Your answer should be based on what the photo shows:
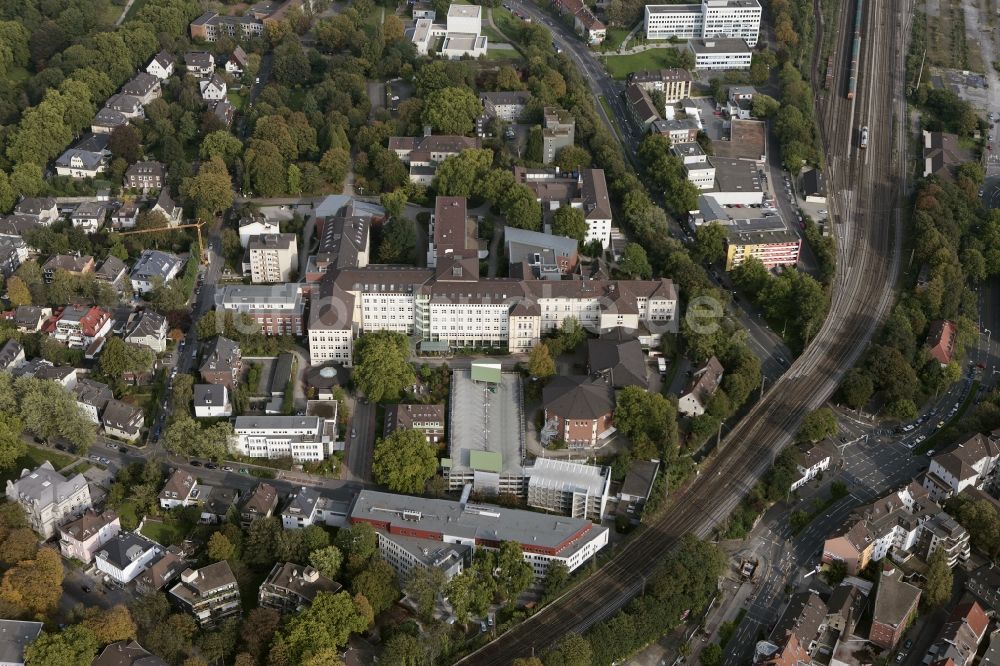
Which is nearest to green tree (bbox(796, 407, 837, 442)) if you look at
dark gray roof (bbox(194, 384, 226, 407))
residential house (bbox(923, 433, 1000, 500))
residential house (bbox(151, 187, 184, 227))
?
residential house (bbox(923, 433, 1000, 500))

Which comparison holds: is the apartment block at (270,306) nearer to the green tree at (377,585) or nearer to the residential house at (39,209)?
the residential house at (39,209)

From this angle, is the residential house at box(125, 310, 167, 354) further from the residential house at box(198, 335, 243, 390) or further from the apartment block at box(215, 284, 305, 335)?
the apartment block at box(215, 284, 305, 335)

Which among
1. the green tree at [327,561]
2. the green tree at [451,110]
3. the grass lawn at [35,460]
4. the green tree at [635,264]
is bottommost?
the grass lawn at [35,460]

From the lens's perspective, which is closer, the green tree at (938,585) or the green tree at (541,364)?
the green tree at (938,585)

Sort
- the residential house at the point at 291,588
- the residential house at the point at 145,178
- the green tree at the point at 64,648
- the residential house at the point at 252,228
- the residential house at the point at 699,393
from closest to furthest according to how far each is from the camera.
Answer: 1. the green tree at the point at 64,648
2. the residential house at the point at 291,588
3. the residential house at the point at 699,393
4. the residential house at the point at 252,228
5. the residential house at the point at 145,178

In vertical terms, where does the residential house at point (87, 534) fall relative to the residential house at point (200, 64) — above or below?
below

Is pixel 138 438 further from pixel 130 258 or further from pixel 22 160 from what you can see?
pixel 22 160

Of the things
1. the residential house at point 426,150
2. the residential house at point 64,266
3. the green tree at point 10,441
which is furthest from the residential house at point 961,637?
the residential house at point 64,266

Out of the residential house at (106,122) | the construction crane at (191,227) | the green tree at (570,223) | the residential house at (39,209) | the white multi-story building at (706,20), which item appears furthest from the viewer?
the white multi-story building at (706,20)
